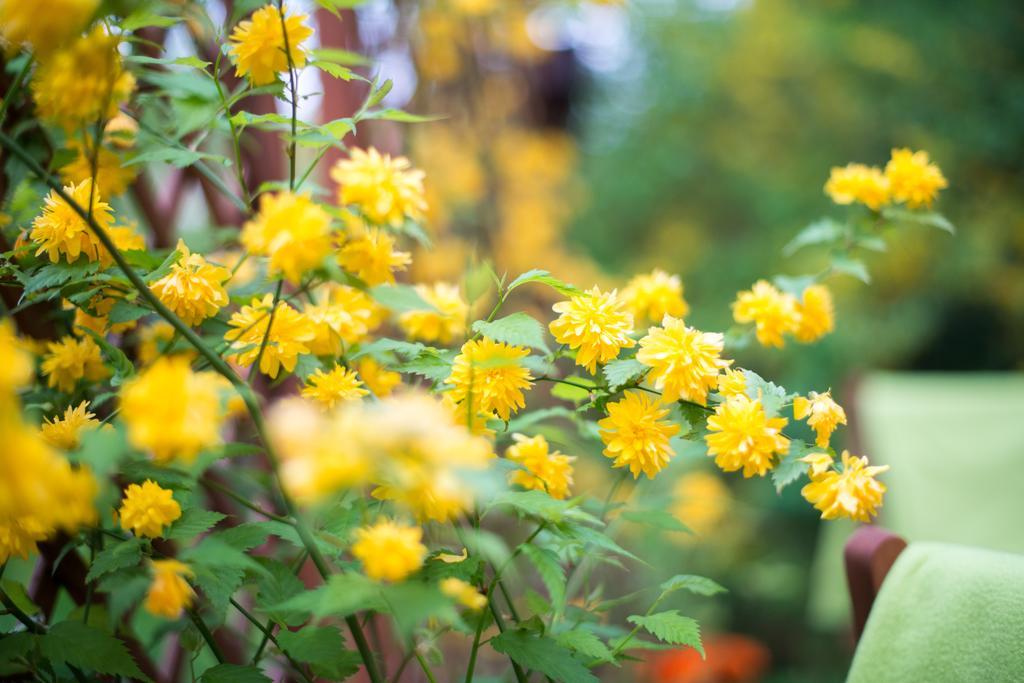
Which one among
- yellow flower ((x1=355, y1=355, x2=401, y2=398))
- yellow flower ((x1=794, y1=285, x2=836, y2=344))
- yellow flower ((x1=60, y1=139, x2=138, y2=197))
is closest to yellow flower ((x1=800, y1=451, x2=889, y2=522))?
yellow flower ((x1=794, y1=285, x2=836, y2=344))

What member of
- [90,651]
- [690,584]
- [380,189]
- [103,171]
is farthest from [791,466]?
[103,171]

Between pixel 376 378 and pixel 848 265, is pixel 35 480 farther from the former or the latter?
pixel 848 265

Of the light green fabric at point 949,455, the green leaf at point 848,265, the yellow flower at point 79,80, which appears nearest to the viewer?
the yellow flower at point 79,80

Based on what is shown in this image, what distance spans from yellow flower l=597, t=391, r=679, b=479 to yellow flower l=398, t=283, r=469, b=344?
0.18 metres

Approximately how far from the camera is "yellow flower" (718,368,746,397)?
53cm

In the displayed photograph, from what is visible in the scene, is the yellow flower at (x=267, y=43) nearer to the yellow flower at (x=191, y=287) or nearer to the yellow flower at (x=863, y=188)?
the yellow flower at (x=191, y=287)

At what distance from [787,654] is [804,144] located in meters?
1.75

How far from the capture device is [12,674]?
542mm

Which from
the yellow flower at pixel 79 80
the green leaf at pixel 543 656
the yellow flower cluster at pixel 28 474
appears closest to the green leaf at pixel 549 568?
the green leaf at pixel 543 656

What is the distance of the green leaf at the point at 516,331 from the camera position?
1.59ft

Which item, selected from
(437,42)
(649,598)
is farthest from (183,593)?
(649,598)

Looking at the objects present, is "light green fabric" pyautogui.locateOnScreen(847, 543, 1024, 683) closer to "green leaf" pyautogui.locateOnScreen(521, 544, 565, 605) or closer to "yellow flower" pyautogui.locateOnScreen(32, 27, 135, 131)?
"green leaf" pyautogui.locateOnScreen(521, 544, 565, 605)

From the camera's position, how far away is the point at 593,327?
0.54 m

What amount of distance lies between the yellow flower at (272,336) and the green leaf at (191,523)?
103 millimetres
